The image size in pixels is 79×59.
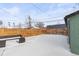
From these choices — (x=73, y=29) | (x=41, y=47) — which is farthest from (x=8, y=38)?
(x=73, y=29)

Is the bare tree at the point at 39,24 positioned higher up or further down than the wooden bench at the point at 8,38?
higher up

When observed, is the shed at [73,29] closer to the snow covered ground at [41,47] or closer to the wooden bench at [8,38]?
the snow covered ground at [41,47]

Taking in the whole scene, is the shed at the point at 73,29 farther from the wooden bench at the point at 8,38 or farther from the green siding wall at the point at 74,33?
the wooden bench at the point at 8,38

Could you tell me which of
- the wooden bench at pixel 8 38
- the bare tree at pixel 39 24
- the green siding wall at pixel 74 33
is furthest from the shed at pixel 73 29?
the wooden bench at pixel 8 38

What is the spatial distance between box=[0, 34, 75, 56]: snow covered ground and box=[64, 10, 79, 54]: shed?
0.19ft

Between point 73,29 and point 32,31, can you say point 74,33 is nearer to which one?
point 73,29

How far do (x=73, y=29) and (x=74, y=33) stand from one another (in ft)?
0.16

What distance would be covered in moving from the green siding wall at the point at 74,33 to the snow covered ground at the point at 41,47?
0.06 meters

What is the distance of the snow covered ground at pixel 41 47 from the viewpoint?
2352 millimetres

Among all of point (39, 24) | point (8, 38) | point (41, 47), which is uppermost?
point (39, 24)

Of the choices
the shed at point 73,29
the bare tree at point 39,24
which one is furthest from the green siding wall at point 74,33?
the bare tree at point 39,24

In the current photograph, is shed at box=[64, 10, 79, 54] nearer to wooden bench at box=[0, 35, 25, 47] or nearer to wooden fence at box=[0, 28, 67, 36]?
wooden fence at box=[0, 28, 67, 36]

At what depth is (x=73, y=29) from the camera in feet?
7.78

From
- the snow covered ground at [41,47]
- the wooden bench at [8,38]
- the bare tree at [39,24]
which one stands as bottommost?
the snow covered ground at [41,47]
